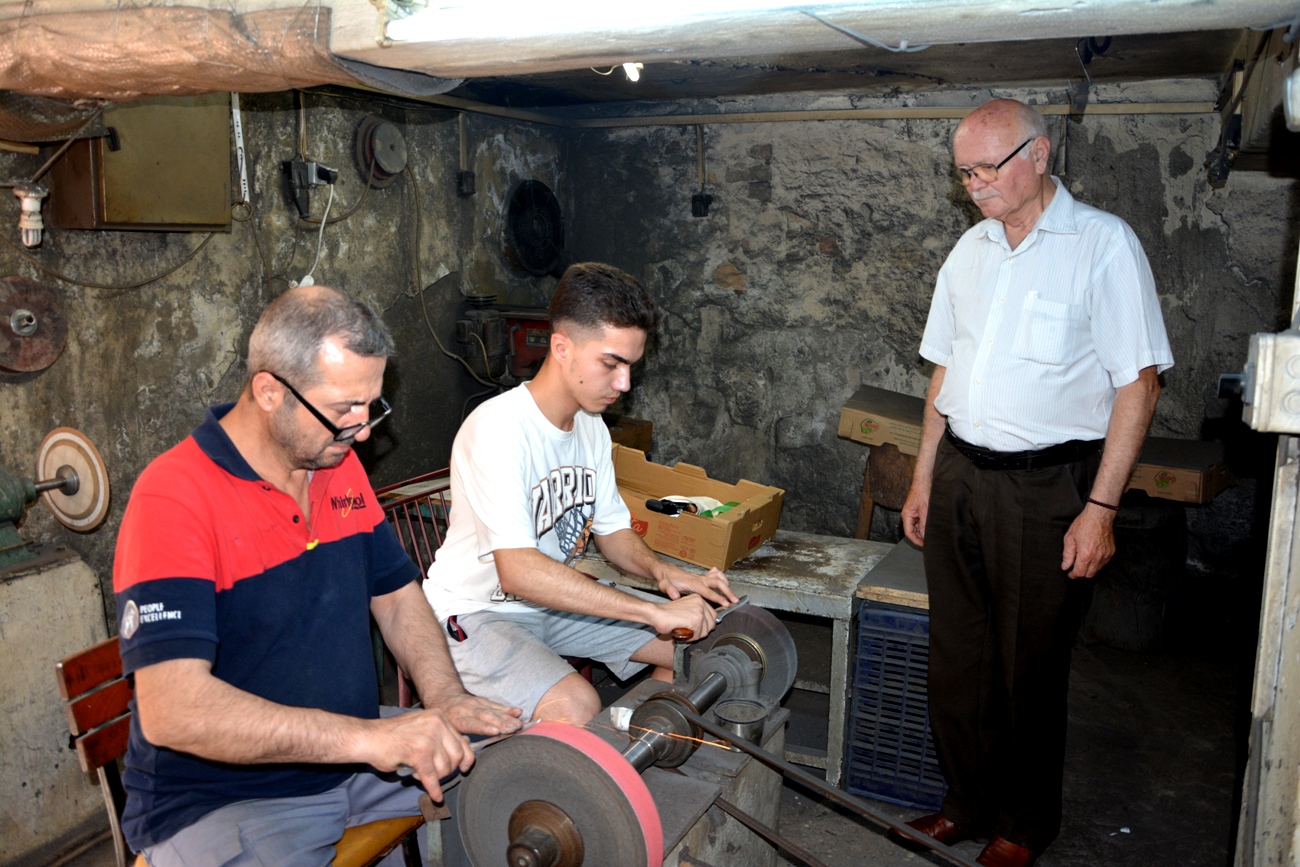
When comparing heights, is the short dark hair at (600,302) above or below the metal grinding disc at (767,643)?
above

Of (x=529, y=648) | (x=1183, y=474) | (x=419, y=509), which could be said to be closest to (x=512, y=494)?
(x=529, y=648)

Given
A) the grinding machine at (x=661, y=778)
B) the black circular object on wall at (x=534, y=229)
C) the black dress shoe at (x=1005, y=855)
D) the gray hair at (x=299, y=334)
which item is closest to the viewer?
the grinding machine at (x=661, y=778)

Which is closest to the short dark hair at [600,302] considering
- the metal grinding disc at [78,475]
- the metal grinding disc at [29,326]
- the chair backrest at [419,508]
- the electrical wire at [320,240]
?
the chair backrest at [419,508]

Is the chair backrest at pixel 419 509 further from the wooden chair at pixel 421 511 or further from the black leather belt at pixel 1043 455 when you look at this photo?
the black leather belt at pixel 1043 455

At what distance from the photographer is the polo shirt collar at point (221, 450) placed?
7.07ft

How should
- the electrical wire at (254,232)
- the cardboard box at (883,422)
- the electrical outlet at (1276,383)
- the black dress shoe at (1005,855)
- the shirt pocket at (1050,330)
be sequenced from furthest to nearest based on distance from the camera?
the cardboard box at (883,422) → the electrical wire at (254,232) → the black dress shoe at (1005,855) → the shirt pocket at (1050,330) → the electrical outlet at (1276,383)

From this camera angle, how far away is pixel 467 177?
6.03 m

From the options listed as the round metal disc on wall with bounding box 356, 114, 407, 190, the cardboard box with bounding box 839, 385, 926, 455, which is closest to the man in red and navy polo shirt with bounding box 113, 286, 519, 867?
the round metal disc on wall with bounding box 356, 114, 407, 190

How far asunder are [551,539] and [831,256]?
3869 mm

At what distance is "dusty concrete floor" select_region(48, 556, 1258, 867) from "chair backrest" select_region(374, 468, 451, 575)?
59.2 inches

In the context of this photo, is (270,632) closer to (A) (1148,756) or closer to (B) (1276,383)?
(B) (1276,383)

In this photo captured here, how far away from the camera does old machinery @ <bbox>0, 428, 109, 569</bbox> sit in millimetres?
3264

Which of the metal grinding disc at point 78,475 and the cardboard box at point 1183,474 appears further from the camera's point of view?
the cardboard box at point 1183,474

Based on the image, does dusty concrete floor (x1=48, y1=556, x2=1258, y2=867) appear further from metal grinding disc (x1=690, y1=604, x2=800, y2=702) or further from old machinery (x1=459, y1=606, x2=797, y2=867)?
old machinery (x1=459, y1=606, x2=797, y2=867)
